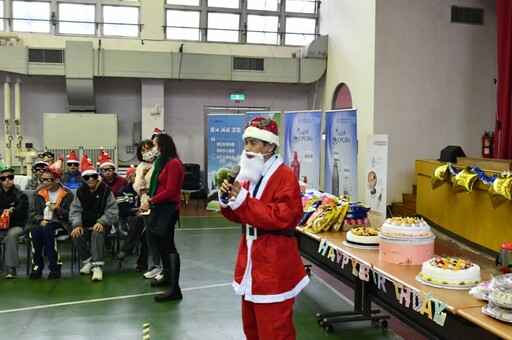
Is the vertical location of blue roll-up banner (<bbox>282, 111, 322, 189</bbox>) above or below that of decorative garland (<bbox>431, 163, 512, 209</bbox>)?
above

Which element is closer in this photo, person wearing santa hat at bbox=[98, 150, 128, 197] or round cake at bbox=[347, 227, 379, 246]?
round cake at bbox=[347, 227, 379, 246]

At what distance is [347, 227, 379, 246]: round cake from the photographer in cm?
346

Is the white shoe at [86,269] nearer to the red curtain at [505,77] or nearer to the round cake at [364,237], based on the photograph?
the round cake at [364,237]

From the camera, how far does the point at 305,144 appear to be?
6.71 m

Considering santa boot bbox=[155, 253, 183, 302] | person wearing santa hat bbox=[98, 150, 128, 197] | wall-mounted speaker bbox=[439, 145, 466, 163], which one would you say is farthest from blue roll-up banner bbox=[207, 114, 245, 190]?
santa boot bbox=[155, 253, 183, 302]

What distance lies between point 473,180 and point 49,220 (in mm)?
4741

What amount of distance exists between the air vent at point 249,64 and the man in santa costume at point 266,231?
8.36m

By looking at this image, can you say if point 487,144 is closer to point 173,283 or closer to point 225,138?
point 225,138

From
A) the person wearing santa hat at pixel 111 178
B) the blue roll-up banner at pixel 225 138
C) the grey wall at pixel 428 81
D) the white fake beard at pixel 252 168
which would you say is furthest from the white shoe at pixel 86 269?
the grey wall at pixel 428 81

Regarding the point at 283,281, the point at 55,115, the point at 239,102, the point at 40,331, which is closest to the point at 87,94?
the point at 55,115

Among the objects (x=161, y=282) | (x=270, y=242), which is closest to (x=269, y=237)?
(x=270, y=242)

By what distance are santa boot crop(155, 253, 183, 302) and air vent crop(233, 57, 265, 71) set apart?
6.93m

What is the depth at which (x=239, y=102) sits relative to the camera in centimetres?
1154

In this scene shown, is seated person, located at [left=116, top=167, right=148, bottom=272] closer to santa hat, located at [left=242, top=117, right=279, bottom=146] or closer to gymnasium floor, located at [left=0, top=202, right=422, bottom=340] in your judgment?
gymnasium floor, located at [left=0, top=202, right=422, bottom=340]
